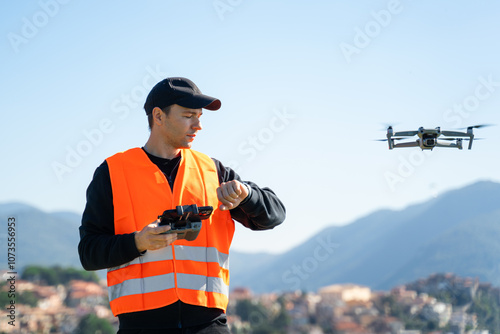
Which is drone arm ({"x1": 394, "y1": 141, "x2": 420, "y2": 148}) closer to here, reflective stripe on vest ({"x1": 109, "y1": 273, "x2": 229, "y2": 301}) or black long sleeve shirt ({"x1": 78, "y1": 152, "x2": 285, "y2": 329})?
black long sleeve shirt ({"x1": 78, "y1": 152, "x2": 285, "y2": 329})

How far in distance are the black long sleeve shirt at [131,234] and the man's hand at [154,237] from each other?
0.10m

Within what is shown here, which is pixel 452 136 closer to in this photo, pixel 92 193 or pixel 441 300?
pixel 92 193

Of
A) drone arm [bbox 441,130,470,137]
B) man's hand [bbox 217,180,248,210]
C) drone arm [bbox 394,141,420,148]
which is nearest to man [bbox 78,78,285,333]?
man's hand [bbox 217,180,248,210]

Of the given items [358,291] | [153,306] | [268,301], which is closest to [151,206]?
[153,306]

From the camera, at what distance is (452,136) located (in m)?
3.71

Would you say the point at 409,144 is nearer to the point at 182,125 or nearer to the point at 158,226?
the point at 182,125

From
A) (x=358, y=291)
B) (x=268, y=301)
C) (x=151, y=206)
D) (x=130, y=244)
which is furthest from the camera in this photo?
(x=358, y=291)

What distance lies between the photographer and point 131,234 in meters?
3.31

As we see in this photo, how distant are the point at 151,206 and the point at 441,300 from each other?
113769 mm

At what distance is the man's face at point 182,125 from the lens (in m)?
3.65

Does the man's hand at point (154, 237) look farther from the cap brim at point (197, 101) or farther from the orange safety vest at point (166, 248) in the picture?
the cap brim at point (197, 101)

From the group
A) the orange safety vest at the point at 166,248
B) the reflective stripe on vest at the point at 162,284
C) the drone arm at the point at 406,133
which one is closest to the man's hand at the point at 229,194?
the orange safety vest at the point at 166,248

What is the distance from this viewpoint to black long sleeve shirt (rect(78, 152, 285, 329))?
3.35 m

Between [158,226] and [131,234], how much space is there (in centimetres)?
24
